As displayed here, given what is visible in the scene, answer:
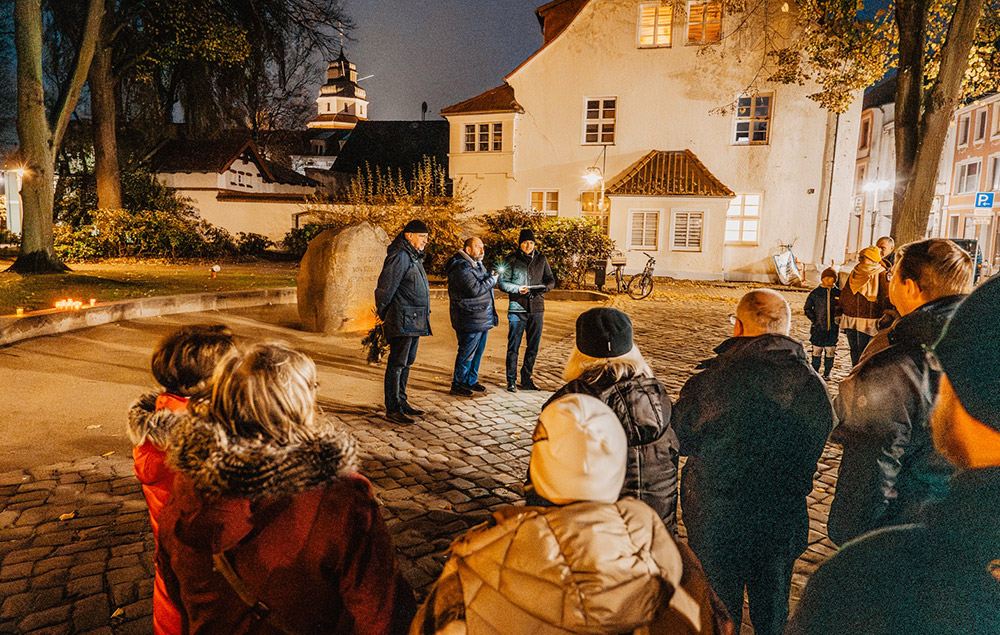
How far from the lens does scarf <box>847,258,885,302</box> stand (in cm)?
698

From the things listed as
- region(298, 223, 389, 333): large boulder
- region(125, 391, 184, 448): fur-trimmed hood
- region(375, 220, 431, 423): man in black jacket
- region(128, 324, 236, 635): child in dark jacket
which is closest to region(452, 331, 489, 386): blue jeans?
region(375, 220, 431, 423): man in black jacket

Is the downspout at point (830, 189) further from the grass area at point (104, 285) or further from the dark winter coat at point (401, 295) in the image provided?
the dark winter coat at point (401, 295)

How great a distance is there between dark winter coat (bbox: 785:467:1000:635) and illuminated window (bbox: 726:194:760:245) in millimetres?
25671

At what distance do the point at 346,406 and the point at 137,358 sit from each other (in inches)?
149

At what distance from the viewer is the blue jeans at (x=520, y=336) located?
739 centimetres

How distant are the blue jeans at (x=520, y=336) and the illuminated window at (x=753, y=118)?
2078cm

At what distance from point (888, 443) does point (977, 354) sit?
67.0 inches

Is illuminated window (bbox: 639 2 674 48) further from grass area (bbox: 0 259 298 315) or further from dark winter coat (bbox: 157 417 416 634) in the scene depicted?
A: dark winter coat (bbox: 157 417 416 634)

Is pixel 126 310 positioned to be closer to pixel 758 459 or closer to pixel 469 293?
pixel 469 293

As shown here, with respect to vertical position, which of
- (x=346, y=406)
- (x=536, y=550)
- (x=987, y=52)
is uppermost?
(x=987, y=52)

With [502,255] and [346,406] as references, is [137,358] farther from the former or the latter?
[502,255]

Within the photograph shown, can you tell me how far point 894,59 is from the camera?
13.5 meters

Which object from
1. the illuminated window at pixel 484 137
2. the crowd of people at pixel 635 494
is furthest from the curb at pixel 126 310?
the illuminated window at pixel 484 137

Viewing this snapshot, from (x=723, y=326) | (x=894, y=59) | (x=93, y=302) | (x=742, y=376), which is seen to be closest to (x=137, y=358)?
(x=93, y=302)
